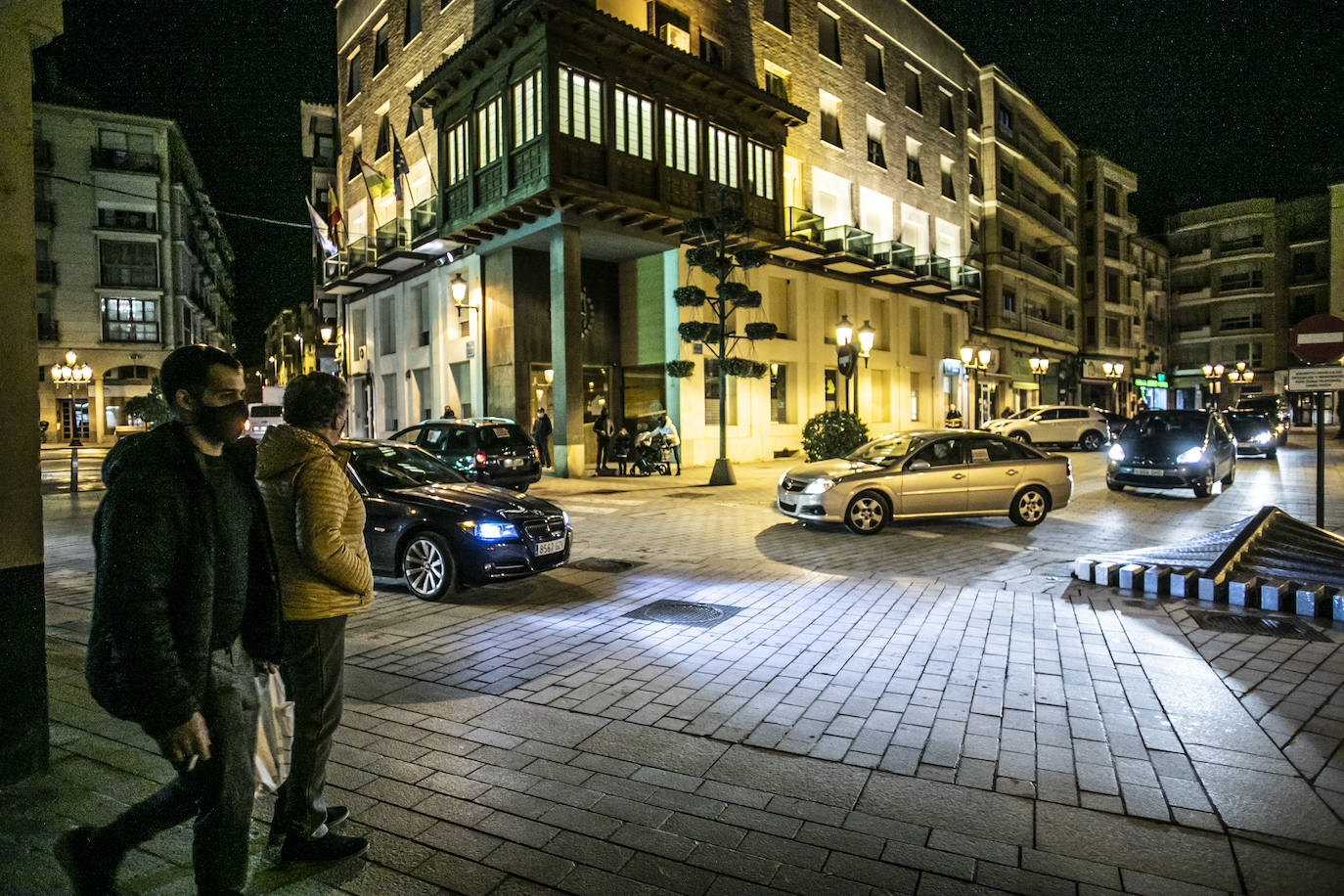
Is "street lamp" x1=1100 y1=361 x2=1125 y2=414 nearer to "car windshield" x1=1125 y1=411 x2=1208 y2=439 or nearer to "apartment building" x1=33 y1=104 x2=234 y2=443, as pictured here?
"car windshield" x1=1125 y1=411 x2=1208 y2=439

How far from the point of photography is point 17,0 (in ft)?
11.7

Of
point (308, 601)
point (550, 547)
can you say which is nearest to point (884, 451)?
point (550, 547)

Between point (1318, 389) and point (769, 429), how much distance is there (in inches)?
712

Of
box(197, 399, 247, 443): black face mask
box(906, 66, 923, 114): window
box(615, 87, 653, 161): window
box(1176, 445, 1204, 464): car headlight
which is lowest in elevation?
box(1176, 445, 1204, 464): car headlight

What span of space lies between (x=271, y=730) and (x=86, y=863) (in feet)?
2.06

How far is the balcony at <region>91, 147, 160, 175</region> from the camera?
48.5 metres

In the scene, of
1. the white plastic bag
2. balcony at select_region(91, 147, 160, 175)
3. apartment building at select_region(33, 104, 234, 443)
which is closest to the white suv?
the white plastic bag

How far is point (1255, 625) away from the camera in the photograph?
6211 mm

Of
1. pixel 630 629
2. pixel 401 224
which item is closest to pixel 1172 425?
pixel 630 629

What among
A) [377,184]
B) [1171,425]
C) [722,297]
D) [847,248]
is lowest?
[1171,425]

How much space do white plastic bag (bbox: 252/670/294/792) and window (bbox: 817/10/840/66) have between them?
33182 mm

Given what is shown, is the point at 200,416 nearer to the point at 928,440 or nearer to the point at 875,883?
the point at 875,883

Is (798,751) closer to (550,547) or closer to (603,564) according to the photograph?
(550,547)

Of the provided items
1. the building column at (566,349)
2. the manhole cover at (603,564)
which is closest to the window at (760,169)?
the building column at (566,349)
